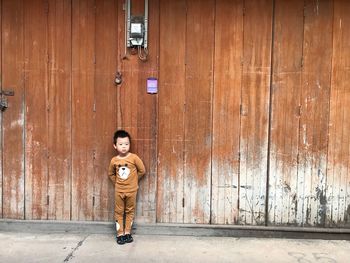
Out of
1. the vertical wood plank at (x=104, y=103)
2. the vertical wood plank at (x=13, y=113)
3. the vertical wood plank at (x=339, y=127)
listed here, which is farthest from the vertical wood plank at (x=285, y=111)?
the vertical wood plank at (x=13, y=113)

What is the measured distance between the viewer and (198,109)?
4.98 m

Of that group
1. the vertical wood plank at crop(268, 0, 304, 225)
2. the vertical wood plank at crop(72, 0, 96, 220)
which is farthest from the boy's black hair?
the vertical wood plank at crop(268, 0, 304, 225)

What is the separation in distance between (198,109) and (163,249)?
141 centimetres

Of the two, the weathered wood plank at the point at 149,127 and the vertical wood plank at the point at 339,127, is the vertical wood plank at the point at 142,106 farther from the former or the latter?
the vertical wood plank at the point at 339,127

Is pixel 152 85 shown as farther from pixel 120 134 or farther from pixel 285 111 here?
pixel 285 111

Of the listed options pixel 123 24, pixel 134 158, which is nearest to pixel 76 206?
pixel 134 158

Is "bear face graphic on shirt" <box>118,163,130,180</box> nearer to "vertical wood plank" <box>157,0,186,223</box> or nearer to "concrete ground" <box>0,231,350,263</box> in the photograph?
"vertical wood plank" <box>157,0,186,223</box>

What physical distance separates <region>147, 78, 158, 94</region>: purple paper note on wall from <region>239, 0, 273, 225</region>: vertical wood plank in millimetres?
879

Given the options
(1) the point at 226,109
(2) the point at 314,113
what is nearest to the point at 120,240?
(1) the point at 226,109

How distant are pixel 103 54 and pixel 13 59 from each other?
92 cm

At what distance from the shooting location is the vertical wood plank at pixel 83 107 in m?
4.96

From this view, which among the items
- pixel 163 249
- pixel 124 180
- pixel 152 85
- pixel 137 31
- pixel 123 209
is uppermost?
pixel 137 31

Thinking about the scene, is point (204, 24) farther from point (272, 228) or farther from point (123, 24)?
point (272, 228)

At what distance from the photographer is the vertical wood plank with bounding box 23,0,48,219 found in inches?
196
